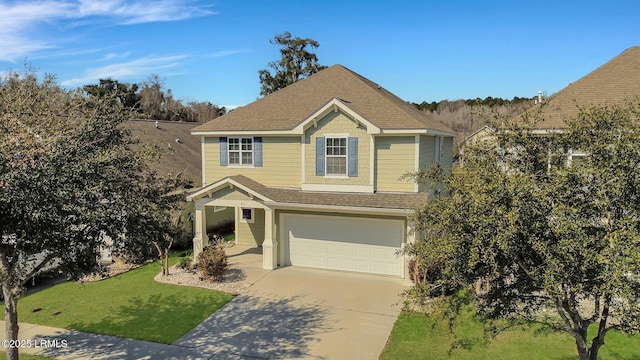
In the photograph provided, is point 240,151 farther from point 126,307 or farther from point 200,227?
point 126,307

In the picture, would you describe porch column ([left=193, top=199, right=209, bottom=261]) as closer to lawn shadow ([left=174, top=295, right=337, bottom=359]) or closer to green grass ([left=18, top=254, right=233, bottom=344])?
green grass ([left=18, top=254, right=233, bottom=344])

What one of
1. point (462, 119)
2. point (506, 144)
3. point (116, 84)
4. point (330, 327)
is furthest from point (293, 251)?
point (462, 119)

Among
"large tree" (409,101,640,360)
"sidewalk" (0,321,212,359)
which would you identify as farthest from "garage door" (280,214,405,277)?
"large tree" (409,101,640,360)

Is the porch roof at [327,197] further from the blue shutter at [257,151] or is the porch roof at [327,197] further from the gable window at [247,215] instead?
the gable window at [247,215]

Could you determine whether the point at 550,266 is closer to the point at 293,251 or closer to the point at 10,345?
the point at 10,345

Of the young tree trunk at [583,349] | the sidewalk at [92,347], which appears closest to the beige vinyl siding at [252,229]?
the sidewalk at [92,347]

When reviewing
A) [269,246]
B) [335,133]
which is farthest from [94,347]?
[335,133]
